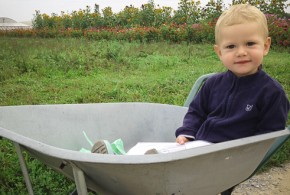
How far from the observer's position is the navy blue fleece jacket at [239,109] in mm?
1285

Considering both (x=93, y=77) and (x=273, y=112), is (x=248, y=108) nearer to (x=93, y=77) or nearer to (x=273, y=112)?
(x=273, y=112)

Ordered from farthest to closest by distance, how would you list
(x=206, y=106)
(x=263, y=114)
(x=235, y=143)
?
(x=206, y=106), (x=263, y=114), (x=235, y=143)

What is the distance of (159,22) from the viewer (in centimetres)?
1015

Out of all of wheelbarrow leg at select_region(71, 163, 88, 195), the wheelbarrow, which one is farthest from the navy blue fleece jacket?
Result: wheelbarrow leg at select_region(71, 163, 88, 195)

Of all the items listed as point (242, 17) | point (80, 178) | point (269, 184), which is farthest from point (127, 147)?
point (269, 184)

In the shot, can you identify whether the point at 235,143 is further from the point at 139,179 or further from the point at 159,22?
the point at 159,22

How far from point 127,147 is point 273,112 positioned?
2.66 feet

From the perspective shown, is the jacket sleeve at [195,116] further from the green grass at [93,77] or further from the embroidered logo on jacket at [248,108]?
the green grass at [93,77]

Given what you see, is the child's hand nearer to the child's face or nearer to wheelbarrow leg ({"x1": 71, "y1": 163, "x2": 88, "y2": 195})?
the child's face

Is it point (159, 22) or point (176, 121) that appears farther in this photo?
point (159, 22)

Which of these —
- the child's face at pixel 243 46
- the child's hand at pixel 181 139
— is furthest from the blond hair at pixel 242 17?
the child's hand at pixel 181 139

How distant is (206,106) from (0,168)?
63.0 inches

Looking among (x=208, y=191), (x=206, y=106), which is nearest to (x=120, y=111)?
(x=206, y=106)

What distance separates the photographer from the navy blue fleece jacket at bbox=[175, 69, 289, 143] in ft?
4.22
